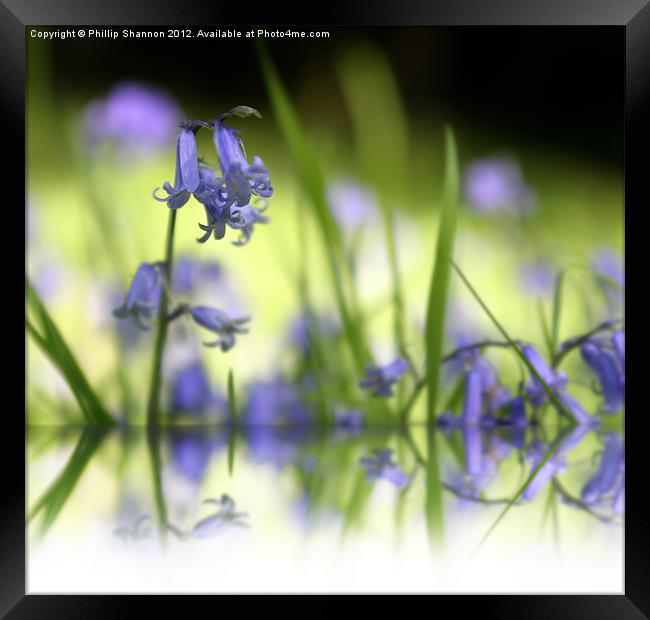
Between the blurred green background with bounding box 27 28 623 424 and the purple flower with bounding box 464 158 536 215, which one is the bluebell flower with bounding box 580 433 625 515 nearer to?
the blurred green background with bounding box 27 28 623 424

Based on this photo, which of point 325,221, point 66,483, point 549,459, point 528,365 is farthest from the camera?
point 325,221

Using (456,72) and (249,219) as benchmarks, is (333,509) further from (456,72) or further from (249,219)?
(456,72)

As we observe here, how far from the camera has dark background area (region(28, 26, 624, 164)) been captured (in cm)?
118

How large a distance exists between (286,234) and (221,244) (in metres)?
0.14

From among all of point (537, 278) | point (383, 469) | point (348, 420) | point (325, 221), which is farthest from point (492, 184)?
point (383, 469)

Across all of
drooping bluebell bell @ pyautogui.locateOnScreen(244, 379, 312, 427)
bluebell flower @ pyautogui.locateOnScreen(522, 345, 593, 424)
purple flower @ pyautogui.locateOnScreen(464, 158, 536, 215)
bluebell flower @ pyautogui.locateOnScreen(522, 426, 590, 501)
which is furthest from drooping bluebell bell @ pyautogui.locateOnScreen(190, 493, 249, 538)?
purple flower @ pyautogui.locateOnScreen(464, 158, 536, 215)

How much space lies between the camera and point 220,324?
1230 mm

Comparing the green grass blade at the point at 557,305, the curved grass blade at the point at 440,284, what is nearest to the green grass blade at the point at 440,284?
the curved grass blade at the point at 440,284

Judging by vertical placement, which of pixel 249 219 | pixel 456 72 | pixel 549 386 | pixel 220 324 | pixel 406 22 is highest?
pixel 456 72

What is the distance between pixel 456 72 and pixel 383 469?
81 cm

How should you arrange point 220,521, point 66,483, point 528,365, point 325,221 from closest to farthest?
1. point 220,521
2. point 66,483
3. point 528,365
4. point 325,221

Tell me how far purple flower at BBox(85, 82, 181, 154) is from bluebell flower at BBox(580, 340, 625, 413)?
952 mm

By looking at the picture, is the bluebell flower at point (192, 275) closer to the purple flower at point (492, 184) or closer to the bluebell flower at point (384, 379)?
the bluebell flower at point (384, 379)

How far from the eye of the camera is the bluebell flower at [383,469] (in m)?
0.86
